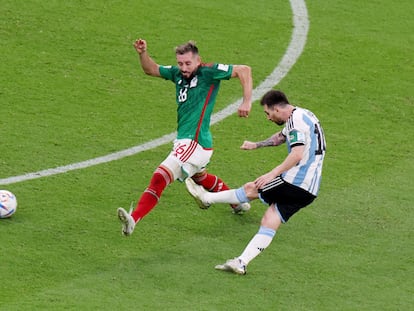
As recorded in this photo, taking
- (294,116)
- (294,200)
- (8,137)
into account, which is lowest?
(8,137)

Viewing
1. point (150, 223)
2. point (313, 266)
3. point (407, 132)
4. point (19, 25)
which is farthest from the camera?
point (19, 25)

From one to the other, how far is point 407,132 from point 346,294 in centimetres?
512

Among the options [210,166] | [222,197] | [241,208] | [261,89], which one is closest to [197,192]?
[222,197]

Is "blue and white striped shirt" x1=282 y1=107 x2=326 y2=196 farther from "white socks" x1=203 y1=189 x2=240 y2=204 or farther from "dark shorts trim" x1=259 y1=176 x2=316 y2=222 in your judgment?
"white socks" x1=203 y1=189 x2=240 y2=204

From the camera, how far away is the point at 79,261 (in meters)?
9.81

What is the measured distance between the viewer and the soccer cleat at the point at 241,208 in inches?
445

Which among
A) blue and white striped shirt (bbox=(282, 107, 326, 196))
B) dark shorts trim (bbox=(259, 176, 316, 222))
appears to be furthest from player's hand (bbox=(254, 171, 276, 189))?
blue and white striped shirt (bbox=(282, 107, 326, 196))

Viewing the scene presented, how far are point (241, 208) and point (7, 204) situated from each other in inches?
94.0

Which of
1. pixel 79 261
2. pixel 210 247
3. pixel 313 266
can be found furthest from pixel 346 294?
pixel 79 261

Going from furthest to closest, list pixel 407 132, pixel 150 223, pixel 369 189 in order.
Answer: pixel 407 132 → pixel 369 189 → pixel 150 223

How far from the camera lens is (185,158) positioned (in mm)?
10633

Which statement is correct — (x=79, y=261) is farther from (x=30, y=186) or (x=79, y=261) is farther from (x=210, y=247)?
(x=30, y=186)

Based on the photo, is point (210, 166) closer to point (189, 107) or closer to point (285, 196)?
point (189, 107)

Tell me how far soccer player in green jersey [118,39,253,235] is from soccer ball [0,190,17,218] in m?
1.19
